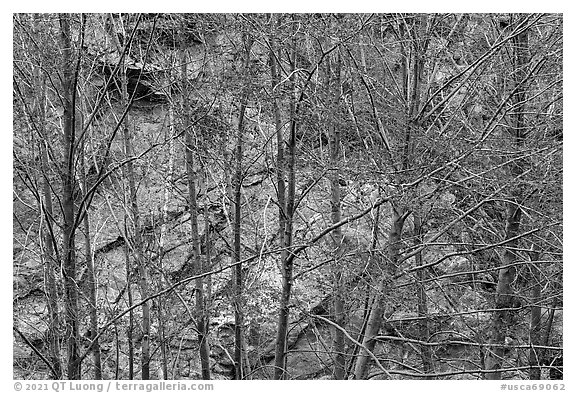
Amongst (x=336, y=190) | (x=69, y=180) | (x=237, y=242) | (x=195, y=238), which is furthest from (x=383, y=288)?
(x=195, y=238)

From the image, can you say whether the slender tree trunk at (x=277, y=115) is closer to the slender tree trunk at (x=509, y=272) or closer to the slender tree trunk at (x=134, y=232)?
the slender tree trunk at (x=134, y=232)

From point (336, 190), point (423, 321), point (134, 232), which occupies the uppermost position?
point (336, 190)

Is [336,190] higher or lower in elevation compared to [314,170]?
lower

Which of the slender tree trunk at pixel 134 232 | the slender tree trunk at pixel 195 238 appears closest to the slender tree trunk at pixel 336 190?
the slender tree trunk at pixel 195 238

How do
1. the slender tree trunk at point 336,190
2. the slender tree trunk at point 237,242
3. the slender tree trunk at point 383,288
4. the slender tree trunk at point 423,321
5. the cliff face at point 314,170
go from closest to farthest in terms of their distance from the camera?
the cliff face at point 314,170 < the slender tree trunk at point 383,288 < the slender tree trunk at point 336,190 < the slender tree trunk at point 423,321 < the slender tree trunk at point 237,242

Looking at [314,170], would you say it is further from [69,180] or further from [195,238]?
[69,180]

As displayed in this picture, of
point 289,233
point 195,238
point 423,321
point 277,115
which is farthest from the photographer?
point 423,321

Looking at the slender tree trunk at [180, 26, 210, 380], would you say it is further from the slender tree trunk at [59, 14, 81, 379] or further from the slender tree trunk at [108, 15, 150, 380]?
the slender tree trunk at [59, 14, 81, 379]

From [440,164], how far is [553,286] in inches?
87.5

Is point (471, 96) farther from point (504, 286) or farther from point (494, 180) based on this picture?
point (504, 286)

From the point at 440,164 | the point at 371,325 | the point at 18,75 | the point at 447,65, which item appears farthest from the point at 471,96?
the point at 18,75

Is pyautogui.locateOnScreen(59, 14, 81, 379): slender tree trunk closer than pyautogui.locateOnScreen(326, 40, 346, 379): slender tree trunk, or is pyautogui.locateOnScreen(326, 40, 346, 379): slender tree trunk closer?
pyautogui.locateOnScreen(59, 14, 81, 379): slender tree trunk

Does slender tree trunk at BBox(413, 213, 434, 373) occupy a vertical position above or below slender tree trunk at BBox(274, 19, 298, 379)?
below

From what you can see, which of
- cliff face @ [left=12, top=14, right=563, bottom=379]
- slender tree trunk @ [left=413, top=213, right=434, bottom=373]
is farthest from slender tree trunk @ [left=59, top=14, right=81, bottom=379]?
slender tree trunk @ [left=413, top=213, right=434, bottom=373]
